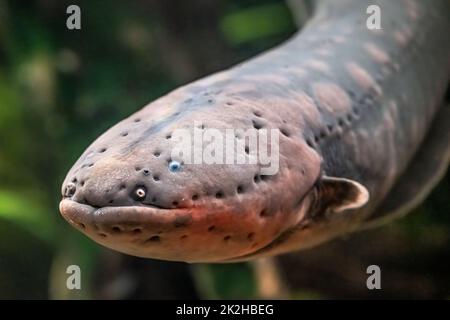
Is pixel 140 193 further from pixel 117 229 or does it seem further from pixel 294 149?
pixel 294 149

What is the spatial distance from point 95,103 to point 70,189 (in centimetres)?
195

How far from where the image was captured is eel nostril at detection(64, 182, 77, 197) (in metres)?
1.30

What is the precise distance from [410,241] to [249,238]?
167cm

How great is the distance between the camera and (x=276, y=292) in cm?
300

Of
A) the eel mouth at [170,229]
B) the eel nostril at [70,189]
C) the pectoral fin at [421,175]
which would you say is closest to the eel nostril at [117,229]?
the eel mouth at [170,229]

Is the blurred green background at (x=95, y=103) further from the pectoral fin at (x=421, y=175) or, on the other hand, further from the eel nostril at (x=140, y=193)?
the eel nostril at (x=140, y=193)

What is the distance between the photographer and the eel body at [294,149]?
1281 mm

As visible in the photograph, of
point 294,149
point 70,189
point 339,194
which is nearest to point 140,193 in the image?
point 70,189

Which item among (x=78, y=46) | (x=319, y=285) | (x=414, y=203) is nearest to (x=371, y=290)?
(x=319, y=285)

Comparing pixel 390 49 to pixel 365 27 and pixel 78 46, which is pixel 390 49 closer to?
pixel 365 27

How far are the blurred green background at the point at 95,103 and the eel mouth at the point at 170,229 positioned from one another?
5.16 ft

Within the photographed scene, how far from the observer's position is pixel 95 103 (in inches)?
126

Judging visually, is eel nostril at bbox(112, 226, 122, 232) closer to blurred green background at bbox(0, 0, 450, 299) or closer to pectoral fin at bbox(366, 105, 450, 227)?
pectoral fin at bbox(366, 105, 450, 227)

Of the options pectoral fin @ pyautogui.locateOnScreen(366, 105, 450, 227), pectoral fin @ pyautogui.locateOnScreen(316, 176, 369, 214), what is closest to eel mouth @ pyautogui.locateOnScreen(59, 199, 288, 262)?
pectoral fin @ pyautogui.locateOnScreen(316, 176, 369, 214)
